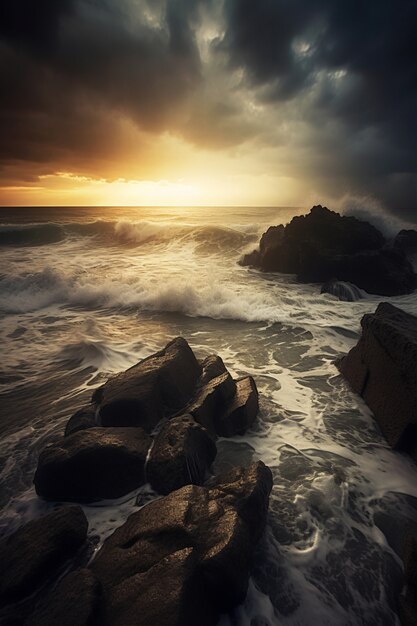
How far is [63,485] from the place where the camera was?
3.52m

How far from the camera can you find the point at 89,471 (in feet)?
11.5

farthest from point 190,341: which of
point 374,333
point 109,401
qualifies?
point 374,333

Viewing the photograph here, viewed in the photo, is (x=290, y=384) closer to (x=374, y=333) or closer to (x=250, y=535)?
(x=374, y=333)

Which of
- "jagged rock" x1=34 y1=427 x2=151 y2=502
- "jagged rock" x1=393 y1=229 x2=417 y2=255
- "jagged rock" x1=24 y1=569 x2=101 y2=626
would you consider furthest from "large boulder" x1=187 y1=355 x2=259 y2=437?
"jagged rock" x1=393 y1=229 x2=417 y2=255

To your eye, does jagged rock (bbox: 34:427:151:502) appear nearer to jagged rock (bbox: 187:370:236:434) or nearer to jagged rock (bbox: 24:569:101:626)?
jagged rock (bbox: 187:370:236:434)

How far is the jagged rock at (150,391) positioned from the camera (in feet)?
14.8

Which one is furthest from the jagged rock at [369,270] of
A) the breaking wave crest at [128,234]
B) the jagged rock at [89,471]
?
the jagged rock at [89,471]

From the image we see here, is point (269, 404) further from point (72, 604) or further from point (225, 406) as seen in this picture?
point (72, 604)

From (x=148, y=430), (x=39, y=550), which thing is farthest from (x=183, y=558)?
(x=148, y=430)

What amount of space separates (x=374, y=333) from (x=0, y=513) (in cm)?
580

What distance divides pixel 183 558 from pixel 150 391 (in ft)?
8.46

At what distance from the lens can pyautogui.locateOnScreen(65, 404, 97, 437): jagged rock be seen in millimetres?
4344

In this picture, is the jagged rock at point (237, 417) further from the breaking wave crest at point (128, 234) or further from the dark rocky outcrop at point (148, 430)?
the breaking wave crest at point (128, 234)

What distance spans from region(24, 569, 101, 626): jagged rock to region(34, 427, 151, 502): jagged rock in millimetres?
1110
